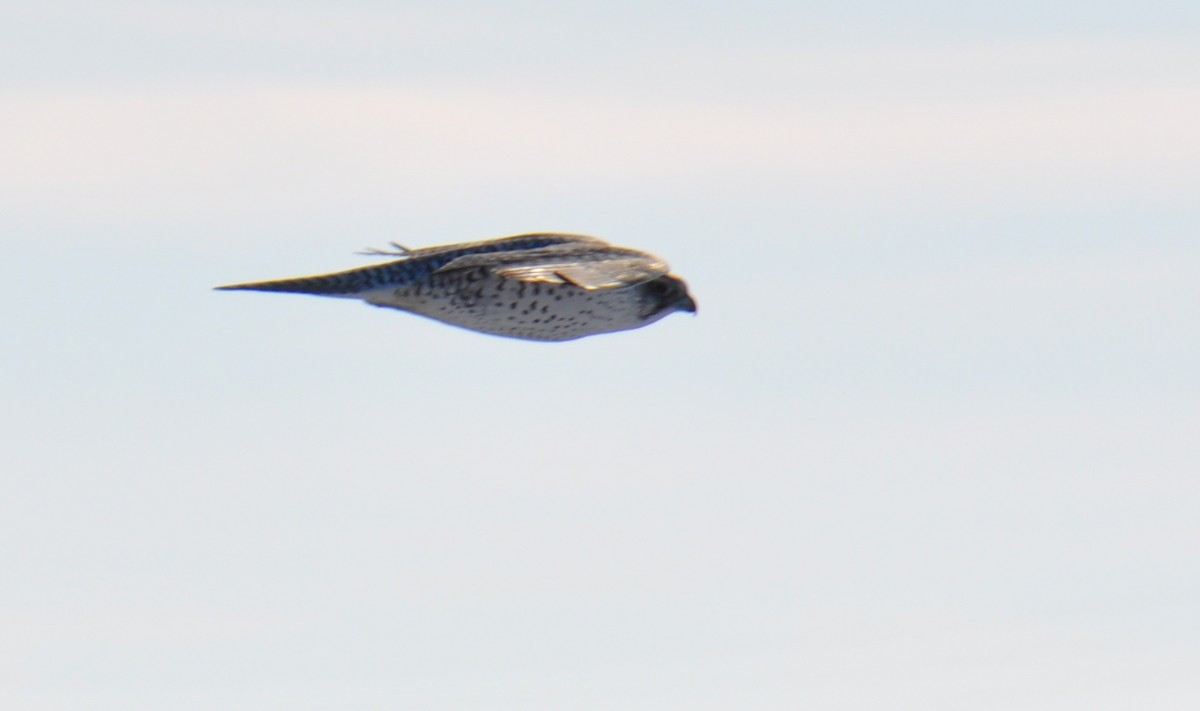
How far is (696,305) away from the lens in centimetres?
2331

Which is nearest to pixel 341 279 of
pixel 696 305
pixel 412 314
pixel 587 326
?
pixel 412 314

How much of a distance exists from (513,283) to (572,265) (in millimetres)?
902

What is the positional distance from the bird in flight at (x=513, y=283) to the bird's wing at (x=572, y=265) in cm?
1

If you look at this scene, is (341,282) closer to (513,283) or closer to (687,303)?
(513,283)

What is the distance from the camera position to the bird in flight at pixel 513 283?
19688 millimetres

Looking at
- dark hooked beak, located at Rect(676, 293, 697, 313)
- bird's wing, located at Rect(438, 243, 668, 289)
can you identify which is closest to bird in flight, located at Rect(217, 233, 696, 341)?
bird's wing, located at Rect(438, 243, 668, 289)

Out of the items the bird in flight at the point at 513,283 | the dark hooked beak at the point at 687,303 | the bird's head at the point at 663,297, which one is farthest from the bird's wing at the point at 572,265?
the dark hooked beak at the point at 687,303

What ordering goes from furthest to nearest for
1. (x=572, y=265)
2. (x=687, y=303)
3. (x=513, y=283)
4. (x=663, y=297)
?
(x=687, y=303) → (x=663, y=297) → (x=513, y=283) → (x=572, y=265)

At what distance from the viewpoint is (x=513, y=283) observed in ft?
65.7

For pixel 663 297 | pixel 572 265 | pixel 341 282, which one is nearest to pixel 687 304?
pixel 663 297

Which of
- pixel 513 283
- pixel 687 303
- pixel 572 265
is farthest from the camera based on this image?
pixel 687 303

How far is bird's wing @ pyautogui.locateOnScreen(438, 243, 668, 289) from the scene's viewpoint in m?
19.5

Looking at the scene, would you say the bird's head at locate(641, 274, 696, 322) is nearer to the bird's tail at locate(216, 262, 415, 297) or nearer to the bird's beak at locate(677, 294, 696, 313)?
the bird's beak at locate(677, 294, 696, 313)

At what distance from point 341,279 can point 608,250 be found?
12.6 ft
